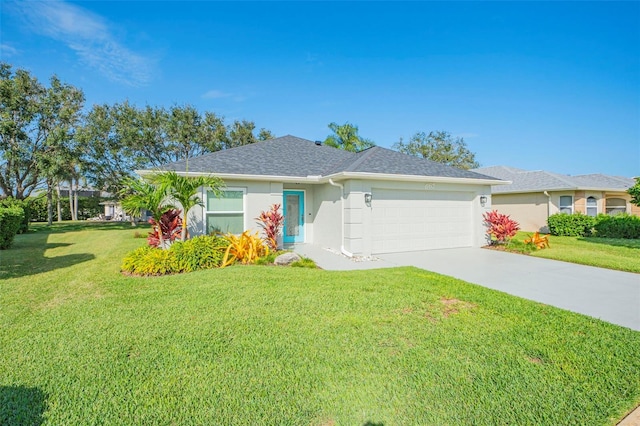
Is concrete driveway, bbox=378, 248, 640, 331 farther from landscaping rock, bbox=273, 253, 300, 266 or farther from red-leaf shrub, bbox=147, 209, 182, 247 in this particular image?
red-leaf shrub, bbox=147, 209, 182, 247

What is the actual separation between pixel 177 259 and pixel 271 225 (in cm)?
353

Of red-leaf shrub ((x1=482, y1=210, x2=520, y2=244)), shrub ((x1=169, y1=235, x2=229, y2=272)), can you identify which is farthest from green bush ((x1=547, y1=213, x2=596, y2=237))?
shrub ((x1=169, y1=235, x2=229, y2=272))

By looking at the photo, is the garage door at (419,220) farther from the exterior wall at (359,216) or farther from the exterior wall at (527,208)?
the exterior wall at (527,208)

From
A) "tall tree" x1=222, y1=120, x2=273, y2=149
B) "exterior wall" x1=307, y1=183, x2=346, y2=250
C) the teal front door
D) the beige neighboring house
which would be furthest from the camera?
"tall tree" x1=222, y1=120, x2=273, y2=149

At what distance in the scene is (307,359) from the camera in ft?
11.1

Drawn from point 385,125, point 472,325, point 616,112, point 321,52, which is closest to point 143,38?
point 321,52

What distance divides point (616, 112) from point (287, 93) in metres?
19.2

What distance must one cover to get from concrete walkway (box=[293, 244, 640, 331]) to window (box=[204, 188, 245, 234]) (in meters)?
2.52

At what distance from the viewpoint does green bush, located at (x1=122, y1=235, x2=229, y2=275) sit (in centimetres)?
718

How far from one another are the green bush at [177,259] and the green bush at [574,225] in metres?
16.6

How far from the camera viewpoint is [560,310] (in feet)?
16.0

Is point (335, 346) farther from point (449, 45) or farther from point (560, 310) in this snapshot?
point (449, 45)

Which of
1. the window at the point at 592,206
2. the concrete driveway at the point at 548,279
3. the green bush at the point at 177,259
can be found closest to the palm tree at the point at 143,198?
the green bush at the point at 177,259

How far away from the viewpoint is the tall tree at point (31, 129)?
19.3 metres
